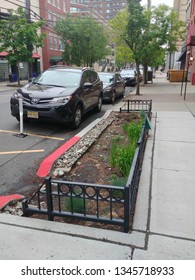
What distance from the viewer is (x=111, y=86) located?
13.2 meters

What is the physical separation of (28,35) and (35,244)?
74.9 ft

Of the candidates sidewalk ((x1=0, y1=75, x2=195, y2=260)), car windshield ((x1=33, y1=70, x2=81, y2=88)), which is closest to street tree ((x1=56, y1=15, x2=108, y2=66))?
car windshield ((x1=33, y1=70, x2=81, y2=88))

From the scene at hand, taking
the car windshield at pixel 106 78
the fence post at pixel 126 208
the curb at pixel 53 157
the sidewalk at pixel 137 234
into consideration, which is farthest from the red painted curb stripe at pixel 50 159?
the car windshield at pixel 106 78

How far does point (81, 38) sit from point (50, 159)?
30.0 metres

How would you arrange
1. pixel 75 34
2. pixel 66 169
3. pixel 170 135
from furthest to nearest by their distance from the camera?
pixel 75 34
pixel 170 135
pixel 66 169

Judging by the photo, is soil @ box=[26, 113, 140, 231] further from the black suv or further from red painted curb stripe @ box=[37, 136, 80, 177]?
the black suv

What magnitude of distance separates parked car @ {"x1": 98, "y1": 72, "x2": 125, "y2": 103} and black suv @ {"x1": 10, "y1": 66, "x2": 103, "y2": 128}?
3797mm

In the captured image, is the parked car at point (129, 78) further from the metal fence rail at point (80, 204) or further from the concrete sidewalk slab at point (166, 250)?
the concrete sidewalk slab at point (166, 250)

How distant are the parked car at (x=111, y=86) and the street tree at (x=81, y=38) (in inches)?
772

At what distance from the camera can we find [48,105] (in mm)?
7023

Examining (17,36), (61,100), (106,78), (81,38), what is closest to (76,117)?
(61,100)

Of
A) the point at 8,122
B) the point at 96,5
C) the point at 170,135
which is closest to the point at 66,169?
the point at 170,135

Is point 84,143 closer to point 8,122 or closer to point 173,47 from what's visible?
point 8,122

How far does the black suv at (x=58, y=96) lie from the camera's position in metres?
7.06
